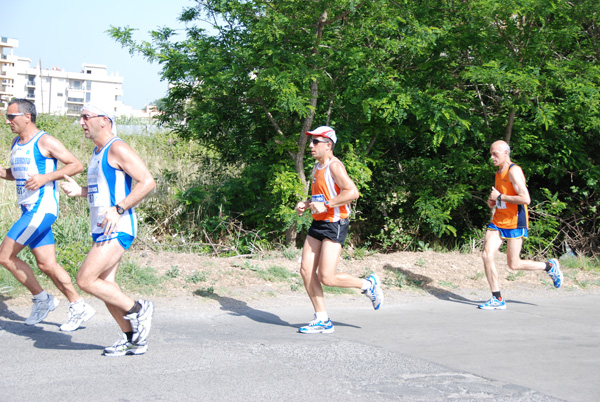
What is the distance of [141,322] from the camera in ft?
16.3

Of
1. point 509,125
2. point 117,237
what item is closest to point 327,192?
point 117,237

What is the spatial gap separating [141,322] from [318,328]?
1926 mm

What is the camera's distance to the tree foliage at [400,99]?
9617 mm

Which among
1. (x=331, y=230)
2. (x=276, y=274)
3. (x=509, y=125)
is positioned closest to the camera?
(x=331, y=230)

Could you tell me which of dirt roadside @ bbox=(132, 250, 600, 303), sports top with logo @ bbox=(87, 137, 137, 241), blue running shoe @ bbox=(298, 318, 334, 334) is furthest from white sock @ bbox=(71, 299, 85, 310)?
blue running shoe @ bbox=(298, 318, 334, 334)

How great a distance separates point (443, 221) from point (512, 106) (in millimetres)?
2324

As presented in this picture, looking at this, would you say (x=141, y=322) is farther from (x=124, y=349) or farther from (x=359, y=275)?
(x=359, y=275)

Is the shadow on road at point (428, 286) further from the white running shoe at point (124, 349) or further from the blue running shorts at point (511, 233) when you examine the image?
the white running shoe at point (124, 349)

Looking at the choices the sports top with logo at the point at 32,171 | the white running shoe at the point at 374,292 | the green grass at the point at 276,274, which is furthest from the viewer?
the green grass at the point at 276,274

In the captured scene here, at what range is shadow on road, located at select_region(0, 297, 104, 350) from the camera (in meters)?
5.36

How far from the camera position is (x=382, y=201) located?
40.0ft

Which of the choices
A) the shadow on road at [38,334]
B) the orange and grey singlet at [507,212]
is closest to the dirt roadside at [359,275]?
the orange and grey singlet at [507,212]

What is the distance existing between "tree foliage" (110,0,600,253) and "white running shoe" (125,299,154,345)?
4782mm

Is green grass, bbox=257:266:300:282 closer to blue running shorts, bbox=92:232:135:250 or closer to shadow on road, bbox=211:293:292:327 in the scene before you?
shadow on road, bbox=211:293:292:327
